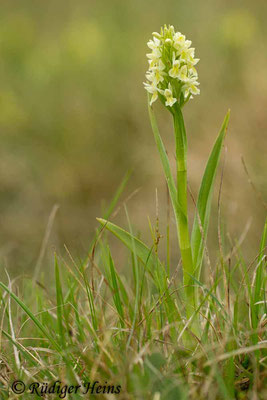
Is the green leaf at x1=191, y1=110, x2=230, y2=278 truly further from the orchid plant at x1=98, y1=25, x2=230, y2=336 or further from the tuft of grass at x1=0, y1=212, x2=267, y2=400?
the tuft of grass at x1=0, y1=212, x2=267, y2=400

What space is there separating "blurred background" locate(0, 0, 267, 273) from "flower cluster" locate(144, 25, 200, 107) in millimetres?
3223

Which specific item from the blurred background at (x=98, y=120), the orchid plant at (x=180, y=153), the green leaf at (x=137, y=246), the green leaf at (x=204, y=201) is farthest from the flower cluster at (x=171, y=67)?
the blurred background at (x=98, y=120)

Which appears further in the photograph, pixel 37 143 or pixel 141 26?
pixel 141 26

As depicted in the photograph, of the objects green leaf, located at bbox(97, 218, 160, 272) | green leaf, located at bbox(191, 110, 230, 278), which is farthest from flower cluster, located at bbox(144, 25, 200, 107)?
green leaf, located at bbox(97, 218, 160, 272)

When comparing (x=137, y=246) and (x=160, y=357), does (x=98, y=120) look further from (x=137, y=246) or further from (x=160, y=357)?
(x=160, y=357)

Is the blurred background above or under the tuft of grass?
above

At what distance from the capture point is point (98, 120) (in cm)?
535

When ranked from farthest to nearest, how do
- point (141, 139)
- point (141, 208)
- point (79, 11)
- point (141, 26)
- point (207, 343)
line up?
1. point (79, 11)
2. point (141, 26)
3. point (141, 139)
4. point (141, 208)
5. point (207, 343)

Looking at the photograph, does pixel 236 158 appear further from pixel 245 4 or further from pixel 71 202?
pixel 245 4

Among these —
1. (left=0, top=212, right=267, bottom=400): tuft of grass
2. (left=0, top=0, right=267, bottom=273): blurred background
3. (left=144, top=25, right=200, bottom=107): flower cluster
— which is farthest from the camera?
(left=0, top=0, right=267, bottom=273): blurred background

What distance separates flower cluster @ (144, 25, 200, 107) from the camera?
61.7 inches

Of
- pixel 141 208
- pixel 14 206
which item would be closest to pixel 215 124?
pixel 141 208

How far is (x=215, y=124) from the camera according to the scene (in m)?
5.27

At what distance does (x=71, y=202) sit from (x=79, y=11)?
249 cm
